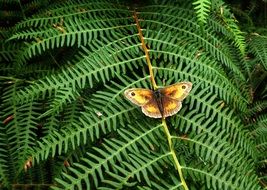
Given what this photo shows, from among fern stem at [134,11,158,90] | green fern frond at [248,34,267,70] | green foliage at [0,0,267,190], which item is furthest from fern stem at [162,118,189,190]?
green fern frond at [248,34,267,70]

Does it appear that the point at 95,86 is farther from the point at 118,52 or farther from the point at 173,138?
the point at 173,138

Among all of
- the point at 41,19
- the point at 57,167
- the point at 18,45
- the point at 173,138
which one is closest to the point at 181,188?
the point at 173,138

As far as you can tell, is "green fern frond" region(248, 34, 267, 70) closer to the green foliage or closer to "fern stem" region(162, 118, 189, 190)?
the green foliage

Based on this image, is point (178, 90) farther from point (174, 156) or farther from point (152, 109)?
point (174, 156)

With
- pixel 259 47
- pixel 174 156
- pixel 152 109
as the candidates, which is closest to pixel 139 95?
pixel 152 109

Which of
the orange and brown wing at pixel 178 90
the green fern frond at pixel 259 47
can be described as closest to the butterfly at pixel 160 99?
the orange and brown wing at pixel 178 90

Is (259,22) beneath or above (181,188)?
above
